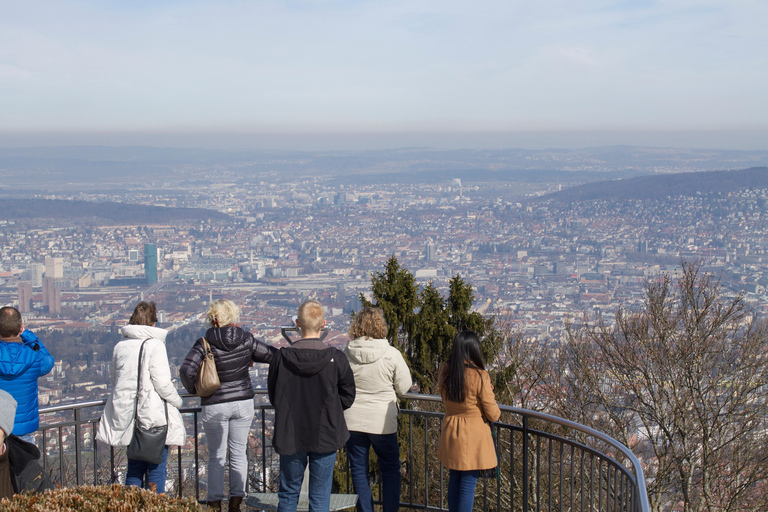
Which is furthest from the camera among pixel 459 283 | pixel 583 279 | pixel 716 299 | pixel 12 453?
pixel 583 279

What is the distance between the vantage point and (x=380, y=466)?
4652 mm

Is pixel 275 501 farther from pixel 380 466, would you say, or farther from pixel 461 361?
pixel 461 361

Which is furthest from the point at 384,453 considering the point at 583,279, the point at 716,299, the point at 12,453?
the point at 583,279

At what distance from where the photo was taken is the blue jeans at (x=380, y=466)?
4574 mm

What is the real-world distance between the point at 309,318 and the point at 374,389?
74 cm

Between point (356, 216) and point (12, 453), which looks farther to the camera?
point (356, 216)

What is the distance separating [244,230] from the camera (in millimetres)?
124062

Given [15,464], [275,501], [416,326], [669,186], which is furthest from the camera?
[669,186]

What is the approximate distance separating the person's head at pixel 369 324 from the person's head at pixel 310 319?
293 mm

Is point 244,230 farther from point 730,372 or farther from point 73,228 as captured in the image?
point 730,372

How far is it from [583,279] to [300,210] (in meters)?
69.8

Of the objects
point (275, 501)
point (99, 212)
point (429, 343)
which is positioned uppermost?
point (275, 501)

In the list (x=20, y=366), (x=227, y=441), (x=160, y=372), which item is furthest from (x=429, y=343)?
(x=20, y=366)

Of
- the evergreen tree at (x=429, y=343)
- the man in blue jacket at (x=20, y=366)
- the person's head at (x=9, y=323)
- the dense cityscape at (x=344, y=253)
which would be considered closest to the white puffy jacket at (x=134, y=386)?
the man in blue jacket at (x=20, y=366)
